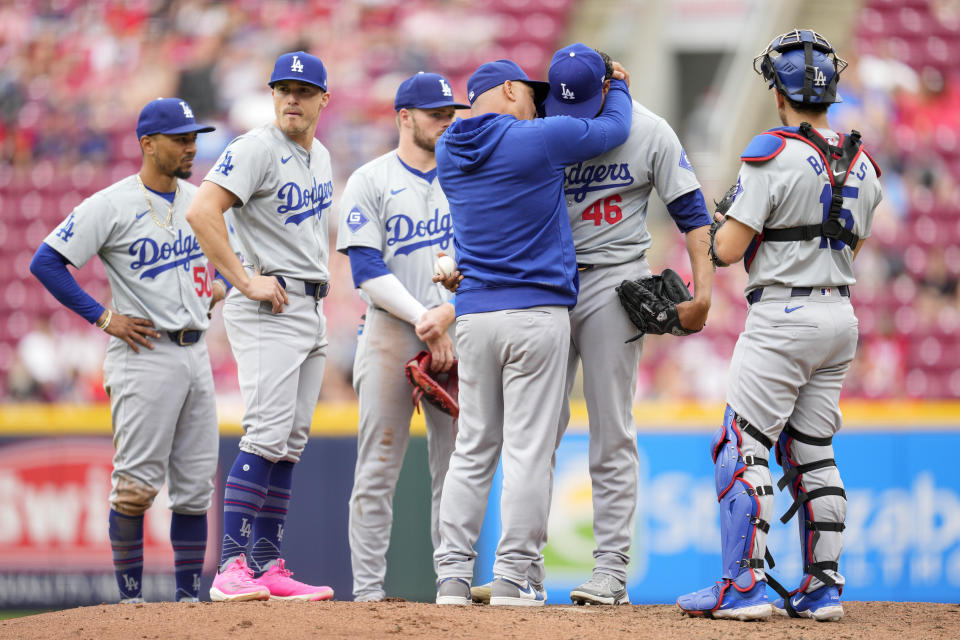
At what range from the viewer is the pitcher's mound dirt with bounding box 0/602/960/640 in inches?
141

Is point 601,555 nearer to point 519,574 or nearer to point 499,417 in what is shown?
point 519,574

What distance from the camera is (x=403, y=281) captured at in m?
5.11

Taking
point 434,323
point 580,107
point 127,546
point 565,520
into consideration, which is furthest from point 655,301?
point 565,520

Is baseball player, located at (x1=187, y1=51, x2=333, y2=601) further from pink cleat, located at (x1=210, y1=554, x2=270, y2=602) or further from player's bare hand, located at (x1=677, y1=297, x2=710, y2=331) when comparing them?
player's bare hand, located at (x1=677, y1=297, x2=710, y2=331)

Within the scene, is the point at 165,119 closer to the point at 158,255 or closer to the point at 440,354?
the point at 158,255

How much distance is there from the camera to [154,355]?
5.02m

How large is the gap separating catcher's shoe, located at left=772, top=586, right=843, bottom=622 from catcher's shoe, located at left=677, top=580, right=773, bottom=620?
0.70ft

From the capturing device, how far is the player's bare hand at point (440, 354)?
4855mm

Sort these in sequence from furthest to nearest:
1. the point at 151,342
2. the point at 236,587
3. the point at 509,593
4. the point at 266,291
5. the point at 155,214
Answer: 1. the point at 155,214
2. the point at 151,342
3. the point at 266,291
4. the point at 236,587
5. the point at 509,593

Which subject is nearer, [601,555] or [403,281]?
[601,555]

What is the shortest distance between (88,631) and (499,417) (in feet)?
5.36

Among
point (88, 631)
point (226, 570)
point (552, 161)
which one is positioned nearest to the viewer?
point (88, 631)

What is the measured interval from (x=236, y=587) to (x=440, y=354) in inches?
51.0

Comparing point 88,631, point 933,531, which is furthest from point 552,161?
point 933,531
